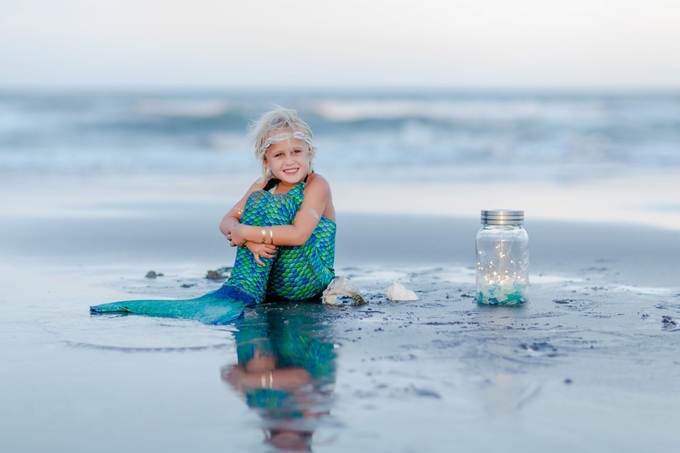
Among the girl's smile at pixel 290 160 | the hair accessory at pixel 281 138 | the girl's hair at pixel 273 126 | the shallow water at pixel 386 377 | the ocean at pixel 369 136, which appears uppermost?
the ocean at pixel 369 136

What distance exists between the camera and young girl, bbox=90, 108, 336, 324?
14.0 feet

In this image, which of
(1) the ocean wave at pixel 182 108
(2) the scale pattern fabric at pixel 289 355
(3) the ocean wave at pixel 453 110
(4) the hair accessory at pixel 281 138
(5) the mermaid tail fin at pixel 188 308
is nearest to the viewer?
(2) the scale pattern fabric at pixel 289 355

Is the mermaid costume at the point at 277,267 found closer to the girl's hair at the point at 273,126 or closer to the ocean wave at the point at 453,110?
the girl's hair at the point at 273,126

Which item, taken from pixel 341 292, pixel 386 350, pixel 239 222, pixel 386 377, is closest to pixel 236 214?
pixel 239 222

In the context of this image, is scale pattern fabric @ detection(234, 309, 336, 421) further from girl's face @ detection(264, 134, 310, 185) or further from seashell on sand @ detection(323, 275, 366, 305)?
girl's face @ detection(264, 134, 310, 185)

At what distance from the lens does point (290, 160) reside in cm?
450

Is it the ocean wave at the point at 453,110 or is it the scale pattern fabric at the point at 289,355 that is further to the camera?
the ocean wave at the point at 453,110

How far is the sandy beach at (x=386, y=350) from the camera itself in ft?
7.61

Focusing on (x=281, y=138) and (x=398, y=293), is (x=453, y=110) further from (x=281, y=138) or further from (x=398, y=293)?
(x=398, y=293)

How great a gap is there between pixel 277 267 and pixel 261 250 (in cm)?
20

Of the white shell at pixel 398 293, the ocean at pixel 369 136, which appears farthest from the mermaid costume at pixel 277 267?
the ocean at pixel 369 136

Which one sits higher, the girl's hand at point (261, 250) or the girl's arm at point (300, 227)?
the girl's arm at point (300, 227)

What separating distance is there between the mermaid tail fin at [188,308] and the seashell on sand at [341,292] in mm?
481

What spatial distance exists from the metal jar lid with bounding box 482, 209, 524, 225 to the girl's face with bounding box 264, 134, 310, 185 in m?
1.09
